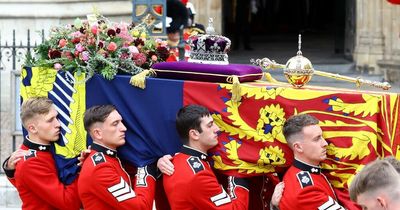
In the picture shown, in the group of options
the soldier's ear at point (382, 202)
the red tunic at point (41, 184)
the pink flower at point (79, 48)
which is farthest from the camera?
the pink flower at point (79, 48)

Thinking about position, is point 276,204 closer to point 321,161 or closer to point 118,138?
point 321,161

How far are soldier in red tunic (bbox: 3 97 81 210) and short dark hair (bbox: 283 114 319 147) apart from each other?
146 cm

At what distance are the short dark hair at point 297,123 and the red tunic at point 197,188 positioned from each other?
0.53 m

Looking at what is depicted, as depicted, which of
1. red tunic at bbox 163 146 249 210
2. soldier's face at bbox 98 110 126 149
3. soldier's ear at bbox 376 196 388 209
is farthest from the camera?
soldier's face at bbox 98 110 126 149

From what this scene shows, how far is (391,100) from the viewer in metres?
6.22

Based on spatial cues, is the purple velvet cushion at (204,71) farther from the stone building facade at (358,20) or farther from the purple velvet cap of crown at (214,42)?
the stone building facade at (358,20)

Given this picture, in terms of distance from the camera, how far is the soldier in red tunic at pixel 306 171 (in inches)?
243

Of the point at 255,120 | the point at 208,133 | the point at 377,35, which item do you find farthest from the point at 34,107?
the point at 377,35

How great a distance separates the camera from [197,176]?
21.2 ft

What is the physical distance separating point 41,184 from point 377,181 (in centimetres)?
283

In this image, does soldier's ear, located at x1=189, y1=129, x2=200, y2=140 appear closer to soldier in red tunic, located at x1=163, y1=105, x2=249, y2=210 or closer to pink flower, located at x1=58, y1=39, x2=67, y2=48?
soldier in red tunic, located at x1=163, y1=105, x2=249, y2=210

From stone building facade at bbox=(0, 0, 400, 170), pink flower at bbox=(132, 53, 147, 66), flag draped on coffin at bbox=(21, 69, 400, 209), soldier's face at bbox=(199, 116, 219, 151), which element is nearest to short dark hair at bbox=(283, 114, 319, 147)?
flag draped on coffin at bbox=(21, 69, 400, 209)

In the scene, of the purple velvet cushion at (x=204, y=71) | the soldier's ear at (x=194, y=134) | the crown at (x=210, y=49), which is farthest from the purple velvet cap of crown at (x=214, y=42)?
the soldier's ear at (x=194, y=134)

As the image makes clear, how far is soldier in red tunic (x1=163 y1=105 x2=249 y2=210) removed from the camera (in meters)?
6.45
